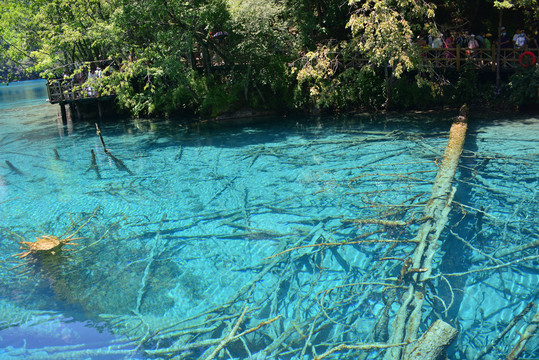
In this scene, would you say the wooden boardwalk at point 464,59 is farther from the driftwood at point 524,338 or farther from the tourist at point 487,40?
the driftwood at point 524,338

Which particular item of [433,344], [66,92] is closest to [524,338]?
[433,344]

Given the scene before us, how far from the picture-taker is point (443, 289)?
634 centimetres

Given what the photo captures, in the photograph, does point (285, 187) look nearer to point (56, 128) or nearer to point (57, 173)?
point (57, 173)

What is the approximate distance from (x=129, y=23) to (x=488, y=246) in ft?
55.7

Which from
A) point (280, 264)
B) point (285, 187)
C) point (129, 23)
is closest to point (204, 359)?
point (280, 264)

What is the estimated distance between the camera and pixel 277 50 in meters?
20.4

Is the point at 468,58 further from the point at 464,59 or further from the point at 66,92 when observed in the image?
the point at 66,92

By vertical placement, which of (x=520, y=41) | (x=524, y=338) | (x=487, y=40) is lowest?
(x=524, y=338)

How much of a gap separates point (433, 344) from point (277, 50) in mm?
17739

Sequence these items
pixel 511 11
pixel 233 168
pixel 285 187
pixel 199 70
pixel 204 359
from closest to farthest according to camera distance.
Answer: pixel 204 359 → pixel 285 187 → pixel 233 168 → pixel 511 11 → pixel 199 70

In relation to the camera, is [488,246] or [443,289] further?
[488,246]

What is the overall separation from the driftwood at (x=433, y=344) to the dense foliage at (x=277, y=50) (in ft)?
44.6

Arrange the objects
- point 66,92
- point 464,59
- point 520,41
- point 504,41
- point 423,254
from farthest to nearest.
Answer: point 66,92, point 504,41, point 464,59, point 520,41, point 423,254

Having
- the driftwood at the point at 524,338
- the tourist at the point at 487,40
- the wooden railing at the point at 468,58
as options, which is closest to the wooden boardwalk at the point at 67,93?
the wooden railing at the point at 468,58
